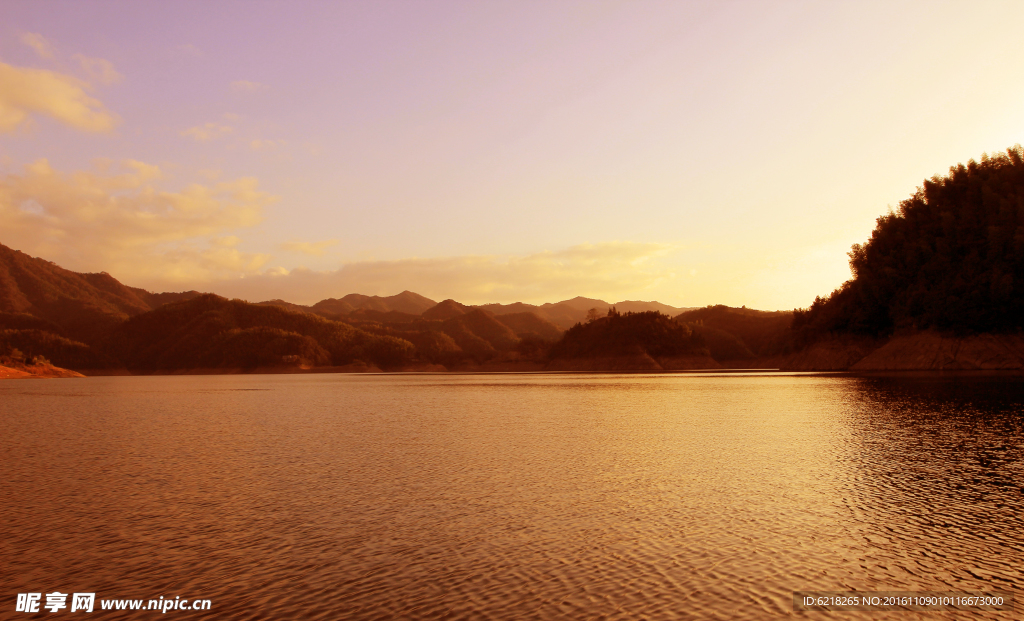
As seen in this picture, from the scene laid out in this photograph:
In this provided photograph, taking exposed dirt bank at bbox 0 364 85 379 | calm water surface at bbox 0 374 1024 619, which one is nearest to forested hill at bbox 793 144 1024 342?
calm water surface at bbox 0 374 1024 619

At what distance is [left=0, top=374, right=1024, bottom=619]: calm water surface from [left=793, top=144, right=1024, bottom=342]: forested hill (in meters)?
89.6

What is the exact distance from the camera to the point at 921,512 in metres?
14.5

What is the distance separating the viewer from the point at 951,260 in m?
111

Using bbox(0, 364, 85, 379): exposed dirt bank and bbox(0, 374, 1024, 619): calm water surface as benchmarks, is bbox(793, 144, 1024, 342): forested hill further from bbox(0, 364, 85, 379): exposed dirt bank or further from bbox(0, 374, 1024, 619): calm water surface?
bbox(0, 364, 85, 379): exposed dirt bank

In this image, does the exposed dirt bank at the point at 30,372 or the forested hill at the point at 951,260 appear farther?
the exposed dirt bank at the point at 30,372

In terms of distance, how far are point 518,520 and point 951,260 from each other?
12437 cm

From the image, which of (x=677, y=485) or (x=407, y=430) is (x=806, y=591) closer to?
(x=677, y=485)

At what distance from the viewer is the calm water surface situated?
9.95m

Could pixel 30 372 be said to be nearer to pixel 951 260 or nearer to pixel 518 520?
pixel 518 520

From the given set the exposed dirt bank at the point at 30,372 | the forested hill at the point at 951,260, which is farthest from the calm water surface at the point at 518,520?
the exposed dirt bank at the point at 30,372

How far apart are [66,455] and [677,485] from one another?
78.0 feet

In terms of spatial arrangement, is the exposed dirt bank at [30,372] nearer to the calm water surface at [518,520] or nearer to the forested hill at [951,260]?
the calm water surface at [518,520]

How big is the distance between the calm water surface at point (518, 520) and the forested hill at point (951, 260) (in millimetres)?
89572

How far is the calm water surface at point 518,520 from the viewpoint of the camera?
32.7 feet
